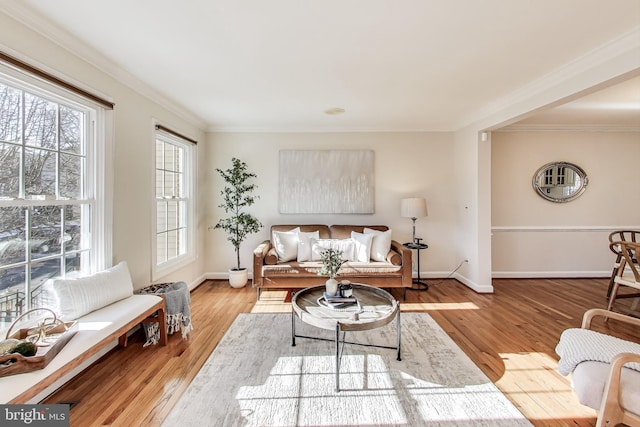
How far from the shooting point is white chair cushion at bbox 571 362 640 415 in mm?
1417

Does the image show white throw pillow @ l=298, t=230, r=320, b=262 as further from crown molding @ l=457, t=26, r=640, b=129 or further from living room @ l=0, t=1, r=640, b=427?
crown molding @ l=457, t=26, r=640, b=129

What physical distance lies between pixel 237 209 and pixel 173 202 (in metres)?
0.94

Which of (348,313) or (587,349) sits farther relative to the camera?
(348,313)

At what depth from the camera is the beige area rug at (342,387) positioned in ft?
5.69

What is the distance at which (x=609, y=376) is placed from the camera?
4.77ft

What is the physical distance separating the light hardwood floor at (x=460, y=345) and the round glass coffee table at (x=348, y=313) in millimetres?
821

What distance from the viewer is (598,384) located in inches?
60.2

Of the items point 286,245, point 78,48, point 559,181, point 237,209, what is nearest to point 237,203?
point 237,209

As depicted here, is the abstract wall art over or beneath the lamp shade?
over

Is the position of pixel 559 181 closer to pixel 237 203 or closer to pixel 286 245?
pixel 286 245

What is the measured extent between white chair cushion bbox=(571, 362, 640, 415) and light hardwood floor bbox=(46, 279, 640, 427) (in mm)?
296

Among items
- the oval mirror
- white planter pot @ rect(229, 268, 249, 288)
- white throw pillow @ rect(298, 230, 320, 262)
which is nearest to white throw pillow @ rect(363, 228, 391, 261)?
white throw pillow @ rect(298, 230, 320, 262)

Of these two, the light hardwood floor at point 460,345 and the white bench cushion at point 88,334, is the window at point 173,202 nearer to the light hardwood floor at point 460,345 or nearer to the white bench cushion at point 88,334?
the light hardwood floor at point 460,345

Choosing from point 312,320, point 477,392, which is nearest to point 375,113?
point 312,320
